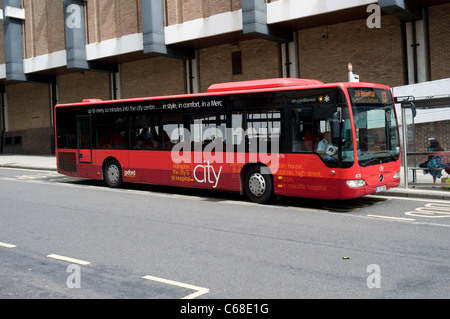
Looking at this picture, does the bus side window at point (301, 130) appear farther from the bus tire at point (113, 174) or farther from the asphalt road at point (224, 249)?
the bus tire at point (113, 174)

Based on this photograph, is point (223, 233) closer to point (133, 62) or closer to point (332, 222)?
point (332, 222)

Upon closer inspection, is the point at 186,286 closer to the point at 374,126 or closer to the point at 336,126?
the point at 336,126

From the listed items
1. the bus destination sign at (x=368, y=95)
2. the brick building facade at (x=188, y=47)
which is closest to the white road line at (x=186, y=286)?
the bus destination sign at (x=368, y=95)

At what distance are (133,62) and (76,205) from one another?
60.6 ft

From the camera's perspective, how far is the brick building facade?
1842 cm

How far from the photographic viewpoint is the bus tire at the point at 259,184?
36.9 feet

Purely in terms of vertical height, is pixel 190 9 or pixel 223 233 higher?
pixel 190 9

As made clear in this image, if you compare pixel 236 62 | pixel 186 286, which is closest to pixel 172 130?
pixel 186 286

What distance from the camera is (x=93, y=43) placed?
1100 inches

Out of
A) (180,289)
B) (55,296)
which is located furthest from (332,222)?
(55,296)

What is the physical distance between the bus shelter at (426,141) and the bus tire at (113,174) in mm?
8042

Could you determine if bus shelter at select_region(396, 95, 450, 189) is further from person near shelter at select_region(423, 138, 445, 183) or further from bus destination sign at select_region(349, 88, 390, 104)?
bus destination sign at select_region(349, 88, 390, 104)

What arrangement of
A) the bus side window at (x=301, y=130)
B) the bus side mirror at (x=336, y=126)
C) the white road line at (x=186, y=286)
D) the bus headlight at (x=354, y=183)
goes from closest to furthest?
1. the white road line at (x=186, y=286)
2. the bus side mirror at (x=336, y=126)
3. the bus headlight at (x=354, y=183)
4. the bus side window at (x=301, y=130)

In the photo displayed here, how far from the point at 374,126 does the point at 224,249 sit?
5165mm
